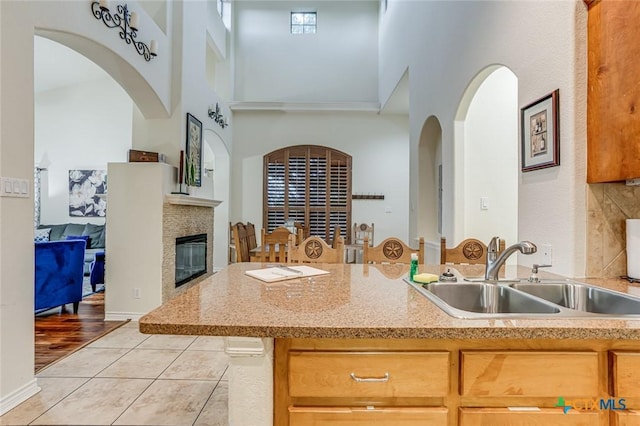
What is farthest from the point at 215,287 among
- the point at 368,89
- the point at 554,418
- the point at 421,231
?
the point at 368,89

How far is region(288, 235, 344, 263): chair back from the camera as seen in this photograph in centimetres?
227

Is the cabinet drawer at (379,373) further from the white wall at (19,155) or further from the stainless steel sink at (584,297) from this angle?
the white wall at (19,155)

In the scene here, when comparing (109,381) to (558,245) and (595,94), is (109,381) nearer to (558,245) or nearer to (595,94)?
(558,245)

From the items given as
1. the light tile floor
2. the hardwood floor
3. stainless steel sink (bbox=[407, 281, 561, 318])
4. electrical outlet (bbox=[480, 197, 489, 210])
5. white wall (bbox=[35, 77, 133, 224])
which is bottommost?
the light tile floor

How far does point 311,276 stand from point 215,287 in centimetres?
46

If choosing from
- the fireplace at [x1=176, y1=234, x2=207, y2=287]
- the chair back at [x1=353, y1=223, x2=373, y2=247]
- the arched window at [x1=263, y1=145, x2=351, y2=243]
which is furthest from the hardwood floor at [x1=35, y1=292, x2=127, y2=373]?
the chair back at [x1=353, y1=223, x2=373, y2=247]

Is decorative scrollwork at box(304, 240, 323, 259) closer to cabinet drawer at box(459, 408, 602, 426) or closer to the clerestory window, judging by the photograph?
cabinet drawer at box(459, 408, 602, 426)

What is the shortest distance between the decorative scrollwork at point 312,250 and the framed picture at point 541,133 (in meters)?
1.31

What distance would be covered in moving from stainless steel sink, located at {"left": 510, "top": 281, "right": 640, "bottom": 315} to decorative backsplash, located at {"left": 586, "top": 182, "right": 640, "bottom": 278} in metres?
0.22

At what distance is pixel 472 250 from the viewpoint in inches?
93.8

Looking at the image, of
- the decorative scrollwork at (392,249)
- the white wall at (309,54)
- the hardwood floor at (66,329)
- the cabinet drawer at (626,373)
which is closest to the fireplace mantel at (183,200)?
the hardwood floor at (66,329)

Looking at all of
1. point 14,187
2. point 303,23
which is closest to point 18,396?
point 14,187

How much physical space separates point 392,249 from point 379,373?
4.58 ft

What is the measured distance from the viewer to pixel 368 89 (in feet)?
23.7
